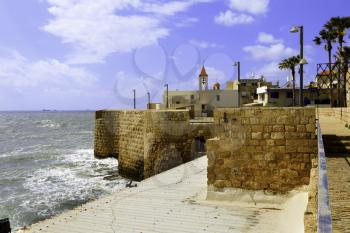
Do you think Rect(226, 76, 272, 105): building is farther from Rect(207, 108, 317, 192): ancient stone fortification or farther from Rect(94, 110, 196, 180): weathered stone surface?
Rect(207, 108, 317, 192): ancient stone fortification

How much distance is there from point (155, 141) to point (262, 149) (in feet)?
36.9

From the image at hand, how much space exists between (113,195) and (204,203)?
327 cm

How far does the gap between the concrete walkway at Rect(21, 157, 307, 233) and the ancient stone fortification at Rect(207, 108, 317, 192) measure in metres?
0.57

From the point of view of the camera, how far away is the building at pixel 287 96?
45.4 meters

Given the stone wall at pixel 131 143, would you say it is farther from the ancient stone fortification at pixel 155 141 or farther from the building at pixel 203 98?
the building at pixel 203 98

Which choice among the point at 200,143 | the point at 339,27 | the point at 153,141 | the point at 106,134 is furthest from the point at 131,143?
the point at 339,27

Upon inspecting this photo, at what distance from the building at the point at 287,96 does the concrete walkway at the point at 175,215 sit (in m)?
36.6

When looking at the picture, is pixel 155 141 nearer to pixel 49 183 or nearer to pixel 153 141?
pixel 153 141

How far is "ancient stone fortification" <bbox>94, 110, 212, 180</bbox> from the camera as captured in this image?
20734 millimetres

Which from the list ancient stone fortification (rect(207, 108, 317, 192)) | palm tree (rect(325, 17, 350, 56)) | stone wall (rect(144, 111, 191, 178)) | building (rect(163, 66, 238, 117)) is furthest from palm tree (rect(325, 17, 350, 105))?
ancient stone fortification (rect(207, 108, 317, 192))

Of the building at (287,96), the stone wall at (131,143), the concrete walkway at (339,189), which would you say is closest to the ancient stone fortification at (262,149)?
the concrete walkway at (339,189)

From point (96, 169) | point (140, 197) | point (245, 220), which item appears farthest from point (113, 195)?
point (96, 169)

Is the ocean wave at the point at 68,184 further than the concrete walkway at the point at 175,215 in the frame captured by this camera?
Yes

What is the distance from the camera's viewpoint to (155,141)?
2103cm
